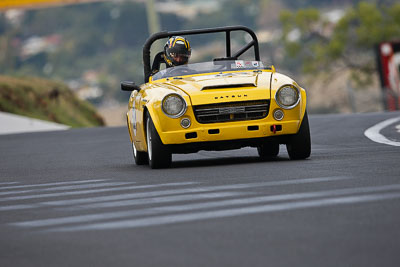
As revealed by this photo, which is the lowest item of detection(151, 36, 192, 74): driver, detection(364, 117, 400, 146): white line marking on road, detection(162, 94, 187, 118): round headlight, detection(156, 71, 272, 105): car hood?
detection(364, 117, 400, 146): white line marking on road

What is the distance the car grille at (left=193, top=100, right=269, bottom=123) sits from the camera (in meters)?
11.4

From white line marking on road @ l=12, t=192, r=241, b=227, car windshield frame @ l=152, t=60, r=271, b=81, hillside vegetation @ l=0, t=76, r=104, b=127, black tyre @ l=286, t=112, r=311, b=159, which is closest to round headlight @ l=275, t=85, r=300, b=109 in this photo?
black tyre @ l=286, t=112, r=311, b=159

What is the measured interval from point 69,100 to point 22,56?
71.9 m

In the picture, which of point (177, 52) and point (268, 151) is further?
point (177, 52)

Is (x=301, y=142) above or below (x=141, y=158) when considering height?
above

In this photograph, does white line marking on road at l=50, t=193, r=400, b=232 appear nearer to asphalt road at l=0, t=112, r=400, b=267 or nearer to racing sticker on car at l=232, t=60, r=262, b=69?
asphalt road at l=0, t=112, r=400, b=267

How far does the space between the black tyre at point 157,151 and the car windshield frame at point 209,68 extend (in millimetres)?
1354

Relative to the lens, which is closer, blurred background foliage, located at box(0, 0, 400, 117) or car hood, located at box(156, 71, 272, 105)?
car hood, located at box(156, 71, 272, 105)

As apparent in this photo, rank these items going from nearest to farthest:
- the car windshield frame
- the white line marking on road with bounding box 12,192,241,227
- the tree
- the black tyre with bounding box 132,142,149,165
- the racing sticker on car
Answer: the white line marking on road with bounding box 12,192,241,227, the car windshield frame, the racing sticker on car, the black tyre with bounding box 132,142,149,165, the tree

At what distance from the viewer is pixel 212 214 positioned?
278 inches

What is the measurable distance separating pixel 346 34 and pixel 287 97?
183 feet

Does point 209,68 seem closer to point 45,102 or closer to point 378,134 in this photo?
point 378,134

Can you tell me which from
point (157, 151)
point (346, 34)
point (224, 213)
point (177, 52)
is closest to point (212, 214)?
point (224, 213)

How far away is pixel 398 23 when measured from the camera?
65.1 meters
